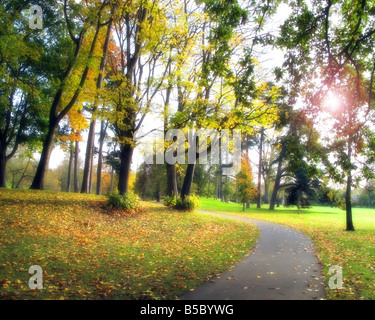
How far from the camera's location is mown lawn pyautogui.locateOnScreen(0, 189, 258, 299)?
5.67m

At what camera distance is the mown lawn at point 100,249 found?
18.6ft

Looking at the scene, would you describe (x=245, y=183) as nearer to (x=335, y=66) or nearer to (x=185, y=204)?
(x=185, y=204)

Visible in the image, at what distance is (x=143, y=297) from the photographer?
17.4 ft

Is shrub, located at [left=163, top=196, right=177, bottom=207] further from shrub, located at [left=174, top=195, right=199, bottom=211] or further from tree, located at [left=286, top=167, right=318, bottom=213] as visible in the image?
tree, located at [left=286, top=167, right=318, bottom=213]

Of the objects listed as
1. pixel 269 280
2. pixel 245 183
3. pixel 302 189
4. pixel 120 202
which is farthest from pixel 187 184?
pixel 302 189

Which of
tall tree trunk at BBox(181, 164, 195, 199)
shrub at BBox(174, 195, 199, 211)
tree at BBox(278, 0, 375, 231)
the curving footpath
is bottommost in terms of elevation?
the curving footpath

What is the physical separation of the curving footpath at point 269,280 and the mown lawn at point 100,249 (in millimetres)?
453

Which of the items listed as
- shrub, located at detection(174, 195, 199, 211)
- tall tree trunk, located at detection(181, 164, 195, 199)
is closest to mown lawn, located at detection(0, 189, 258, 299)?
shrub, located at detection(174, 195, 199, 211)

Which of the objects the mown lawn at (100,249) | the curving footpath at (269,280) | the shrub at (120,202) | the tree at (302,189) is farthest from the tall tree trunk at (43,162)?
the tree at (302,189)

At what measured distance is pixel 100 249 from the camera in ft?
28.5

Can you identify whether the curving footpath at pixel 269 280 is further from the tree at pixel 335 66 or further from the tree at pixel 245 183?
the tree at pixel 245 183

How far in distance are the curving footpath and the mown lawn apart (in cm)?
45

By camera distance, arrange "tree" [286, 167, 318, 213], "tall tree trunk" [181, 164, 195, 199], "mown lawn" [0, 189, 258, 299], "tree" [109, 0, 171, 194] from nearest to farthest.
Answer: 1. "mown lawn" [0, 189, 258, 299]
2. "tree" [109, 0, 171, 194]
3. "tall tree trunk" [181, 164, 195, 199]
4. "tree" [286, 167, 318, 213]
